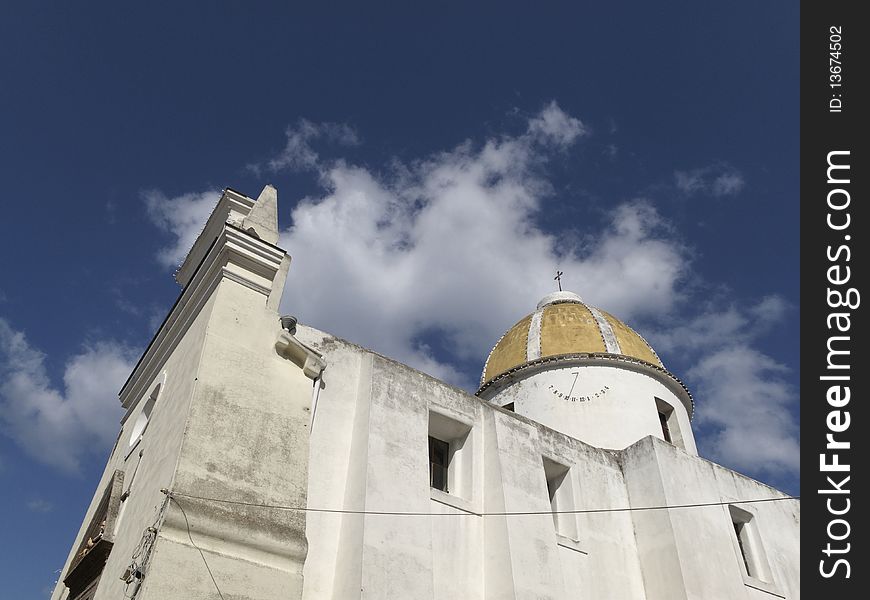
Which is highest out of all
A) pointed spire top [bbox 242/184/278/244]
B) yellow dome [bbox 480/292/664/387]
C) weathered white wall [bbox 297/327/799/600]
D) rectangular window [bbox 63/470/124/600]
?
yellow dome [bbox 480/292/664/387]

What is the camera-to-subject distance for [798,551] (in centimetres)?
1545

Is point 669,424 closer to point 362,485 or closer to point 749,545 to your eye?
point 749,545

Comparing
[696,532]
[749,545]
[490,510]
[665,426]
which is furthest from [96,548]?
[665,426]

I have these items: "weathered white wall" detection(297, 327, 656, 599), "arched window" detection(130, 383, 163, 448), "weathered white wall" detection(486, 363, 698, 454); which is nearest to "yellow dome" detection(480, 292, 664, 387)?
"weathered white wall" detection(486, 363, 698, 454)

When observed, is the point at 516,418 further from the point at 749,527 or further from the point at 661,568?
the point at 749,527

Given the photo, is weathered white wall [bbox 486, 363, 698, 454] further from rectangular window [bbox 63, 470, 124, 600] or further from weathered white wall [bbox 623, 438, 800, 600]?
rectangular window [bbox 63, 470, 124, 600]

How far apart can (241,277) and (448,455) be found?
16.4ft

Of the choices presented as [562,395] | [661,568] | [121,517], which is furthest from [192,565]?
[562,395]

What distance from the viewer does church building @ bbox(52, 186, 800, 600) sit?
7.63 meters

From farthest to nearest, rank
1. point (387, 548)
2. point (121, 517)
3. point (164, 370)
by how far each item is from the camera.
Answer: point (164, 370), point (387, 548), point (121, 517)

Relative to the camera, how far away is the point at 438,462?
12305mm

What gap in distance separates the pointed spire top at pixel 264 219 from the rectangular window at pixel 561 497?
6.48m

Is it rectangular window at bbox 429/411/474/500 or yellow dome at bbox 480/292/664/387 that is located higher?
yellow dome at bbox 480/292/664/387

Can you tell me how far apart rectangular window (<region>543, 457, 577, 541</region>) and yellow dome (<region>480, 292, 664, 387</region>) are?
4115 millimetres
